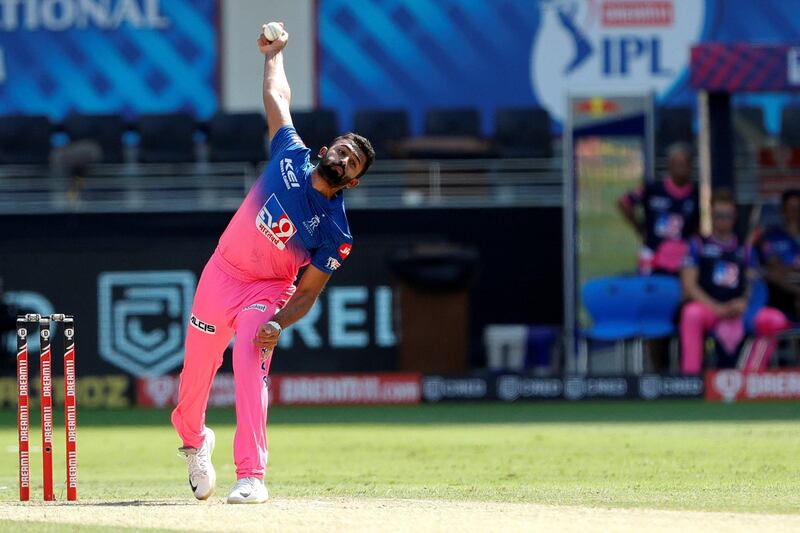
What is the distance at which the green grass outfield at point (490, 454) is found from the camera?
7.08 metres

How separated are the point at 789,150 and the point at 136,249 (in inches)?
252

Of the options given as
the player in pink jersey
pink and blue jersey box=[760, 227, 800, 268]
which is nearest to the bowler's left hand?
the player in pink jersey

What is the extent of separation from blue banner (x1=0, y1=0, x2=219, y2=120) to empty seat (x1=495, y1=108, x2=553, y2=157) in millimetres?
4068

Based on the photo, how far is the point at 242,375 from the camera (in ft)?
20.8

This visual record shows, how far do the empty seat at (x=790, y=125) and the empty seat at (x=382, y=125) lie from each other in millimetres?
3821

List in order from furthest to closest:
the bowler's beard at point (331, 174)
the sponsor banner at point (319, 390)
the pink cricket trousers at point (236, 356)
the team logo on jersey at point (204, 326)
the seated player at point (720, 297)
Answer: the sponsor banner at point (319, 390) < the seated player at point (720, 297) < the team logo on jersey at point (204, 326) < the pink cricket trousers at point (236, 356) < the bowler's beard at point (331, 174)

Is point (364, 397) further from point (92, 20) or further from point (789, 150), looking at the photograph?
point (92, 20)

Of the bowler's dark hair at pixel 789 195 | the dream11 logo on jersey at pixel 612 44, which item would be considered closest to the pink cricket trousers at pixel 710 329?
the bowler's dark hair at pixel 789 195

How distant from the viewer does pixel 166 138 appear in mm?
16234

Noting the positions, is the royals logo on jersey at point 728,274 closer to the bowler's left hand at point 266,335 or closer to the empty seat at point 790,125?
the empty seat at point 790,125

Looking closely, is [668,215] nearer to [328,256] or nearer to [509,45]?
[509,45]

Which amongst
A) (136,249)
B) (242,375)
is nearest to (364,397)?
(136,249)

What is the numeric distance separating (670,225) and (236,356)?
26.1 feet

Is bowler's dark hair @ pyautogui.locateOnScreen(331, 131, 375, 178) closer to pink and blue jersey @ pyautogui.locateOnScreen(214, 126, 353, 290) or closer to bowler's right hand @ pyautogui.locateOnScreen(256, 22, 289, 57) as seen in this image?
pink and blue jersey @ pyautogui.locateOnScreen(214, 126, 353, 290)
